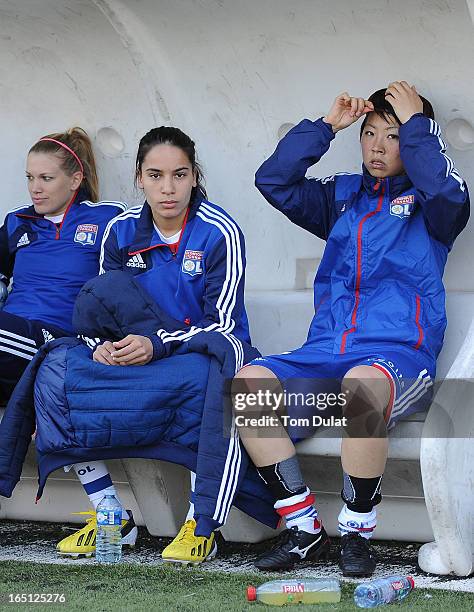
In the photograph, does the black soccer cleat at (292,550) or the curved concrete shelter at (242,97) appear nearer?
the black soccer cleat at (292,550)

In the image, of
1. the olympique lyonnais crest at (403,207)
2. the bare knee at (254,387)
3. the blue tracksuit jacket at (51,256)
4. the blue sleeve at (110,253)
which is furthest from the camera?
the blue tracksuit jacket at (51,256)

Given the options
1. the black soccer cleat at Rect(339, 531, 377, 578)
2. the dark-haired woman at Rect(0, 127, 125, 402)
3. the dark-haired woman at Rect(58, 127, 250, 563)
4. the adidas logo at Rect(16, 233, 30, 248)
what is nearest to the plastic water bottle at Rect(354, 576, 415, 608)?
the black soccer cleat at Rect(339, 531, 377, 578)

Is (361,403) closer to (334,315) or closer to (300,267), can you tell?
(334,315)

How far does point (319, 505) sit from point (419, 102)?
1144mm

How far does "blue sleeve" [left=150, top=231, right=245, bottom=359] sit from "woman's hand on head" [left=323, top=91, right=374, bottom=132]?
1.36 feet

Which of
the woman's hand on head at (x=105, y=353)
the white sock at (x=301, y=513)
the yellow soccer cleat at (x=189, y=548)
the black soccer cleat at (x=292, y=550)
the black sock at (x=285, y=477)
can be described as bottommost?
the yellow soccer cleat at (x=189, y=548)

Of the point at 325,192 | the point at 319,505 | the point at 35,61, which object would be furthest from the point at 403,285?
the point at 35,61

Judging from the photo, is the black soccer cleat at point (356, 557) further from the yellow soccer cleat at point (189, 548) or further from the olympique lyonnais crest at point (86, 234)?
the olympique lyonnais crest at point (86, 234)

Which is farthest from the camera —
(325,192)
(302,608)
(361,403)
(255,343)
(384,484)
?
(255,343)

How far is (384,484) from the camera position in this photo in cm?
335

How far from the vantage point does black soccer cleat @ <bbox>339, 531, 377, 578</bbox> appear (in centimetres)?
292

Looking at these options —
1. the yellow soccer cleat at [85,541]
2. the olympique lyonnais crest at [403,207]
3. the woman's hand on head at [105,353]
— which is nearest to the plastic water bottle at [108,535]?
the yellow soccer cleat at [85,541]

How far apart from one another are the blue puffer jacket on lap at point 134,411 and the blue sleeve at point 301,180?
50cm

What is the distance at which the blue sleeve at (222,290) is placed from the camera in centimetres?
334
